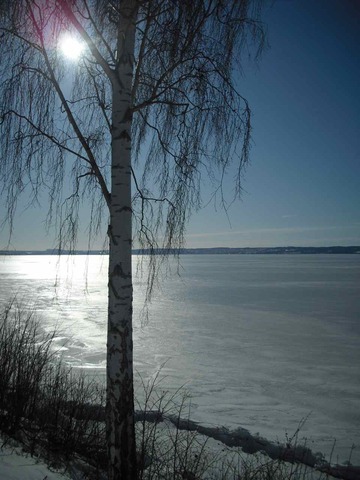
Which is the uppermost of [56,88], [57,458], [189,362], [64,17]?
[64,17]

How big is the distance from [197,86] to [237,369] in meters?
6.56

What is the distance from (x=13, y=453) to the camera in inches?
101

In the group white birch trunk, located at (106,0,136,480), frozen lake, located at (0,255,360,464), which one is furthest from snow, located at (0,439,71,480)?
frozen lake, located at (0,255,360,464)

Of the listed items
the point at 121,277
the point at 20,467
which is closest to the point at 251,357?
the point at 20,467

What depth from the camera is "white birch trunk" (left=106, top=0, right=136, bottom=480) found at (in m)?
2.15

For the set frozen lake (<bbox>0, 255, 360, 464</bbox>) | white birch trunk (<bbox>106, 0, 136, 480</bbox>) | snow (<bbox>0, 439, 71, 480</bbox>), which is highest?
white birch trunk (<bbox>106, 0, 136, 480</bbox>)

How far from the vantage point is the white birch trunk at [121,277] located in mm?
2150

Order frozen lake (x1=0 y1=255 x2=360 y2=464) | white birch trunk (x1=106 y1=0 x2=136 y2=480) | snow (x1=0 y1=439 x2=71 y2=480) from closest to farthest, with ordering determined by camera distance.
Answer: white birch trunk (x1=106 y1=0 x2=136 y2=480) → snow (x1=0 y1=439 x2=71 y2=480) → frozen lake (x1=0 y1=255 x2=360 y2=464)

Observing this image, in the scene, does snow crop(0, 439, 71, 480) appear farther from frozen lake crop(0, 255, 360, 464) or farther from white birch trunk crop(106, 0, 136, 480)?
frozen lake crop(0, 255, 360, 464)

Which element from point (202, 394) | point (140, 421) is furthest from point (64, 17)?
point (202, 394)

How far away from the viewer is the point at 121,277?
2152mm

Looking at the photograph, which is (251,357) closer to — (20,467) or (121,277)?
(20,467)

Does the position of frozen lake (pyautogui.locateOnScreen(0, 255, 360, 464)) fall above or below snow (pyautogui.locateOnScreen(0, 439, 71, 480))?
below

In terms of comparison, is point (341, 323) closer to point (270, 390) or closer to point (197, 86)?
point (270, 390)
